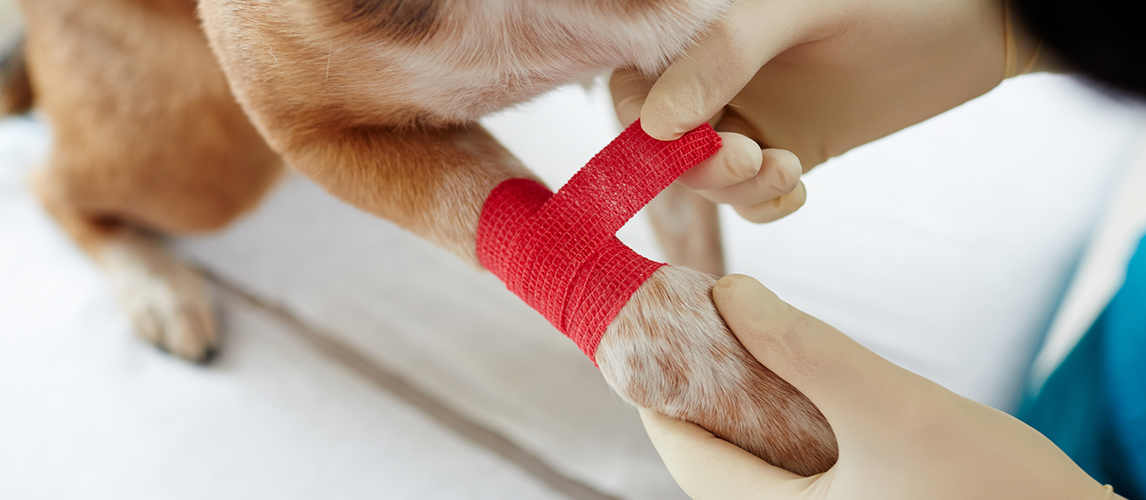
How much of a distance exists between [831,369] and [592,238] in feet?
0.65

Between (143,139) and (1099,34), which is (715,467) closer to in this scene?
(1099,34)

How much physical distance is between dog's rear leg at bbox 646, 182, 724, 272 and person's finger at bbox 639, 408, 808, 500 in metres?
0.48

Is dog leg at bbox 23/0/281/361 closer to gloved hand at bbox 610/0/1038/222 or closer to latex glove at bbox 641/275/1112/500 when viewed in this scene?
gloved hand at bbox 610/0/1038/222

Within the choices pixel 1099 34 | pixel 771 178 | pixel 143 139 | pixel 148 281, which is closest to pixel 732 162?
pixel 771 178

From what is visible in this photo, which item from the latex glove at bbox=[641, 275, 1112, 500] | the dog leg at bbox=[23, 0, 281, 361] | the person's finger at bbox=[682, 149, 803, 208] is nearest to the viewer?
the latex glove at bbox=[641, 275, 1112, 500]

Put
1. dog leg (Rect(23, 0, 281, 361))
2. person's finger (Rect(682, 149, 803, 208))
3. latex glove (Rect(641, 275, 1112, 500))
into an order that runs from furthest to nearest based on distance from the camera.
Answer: dog leg (Rect(23, 0, 281, 361)) < person's finger (Rect(682, 149, 803, 208)) < latex glove (Rect(641, 275, 1112, 500))

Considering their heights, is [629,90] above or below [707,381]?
above

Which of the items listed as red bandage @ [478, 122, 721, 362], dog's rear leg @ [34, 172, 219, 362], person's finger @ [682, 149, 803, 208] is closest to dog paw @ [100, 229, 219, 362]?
dog's rear leg @ [34, 172, 219, 362]

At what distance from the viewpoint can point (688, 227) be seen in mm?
973

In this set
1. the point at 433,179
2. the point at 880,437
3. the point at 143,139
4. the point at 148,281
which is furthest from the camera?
the point at 148,281

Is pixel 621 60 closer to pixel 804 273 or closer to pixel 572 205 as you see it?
pixel 572 205

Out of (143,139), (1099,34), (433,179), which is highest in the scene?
(1099,34)

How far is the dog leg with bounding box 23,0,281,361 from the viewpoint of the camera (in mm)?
937

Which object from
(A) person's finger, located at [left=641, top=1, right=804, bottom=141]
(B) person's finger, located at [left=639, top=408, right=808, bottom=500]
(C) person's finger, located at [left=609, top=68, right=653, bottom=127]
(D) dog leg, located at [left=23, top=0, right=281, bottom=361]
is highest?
(A) person's finger, located at [left=641, top=1, right=804, bottom=141]
